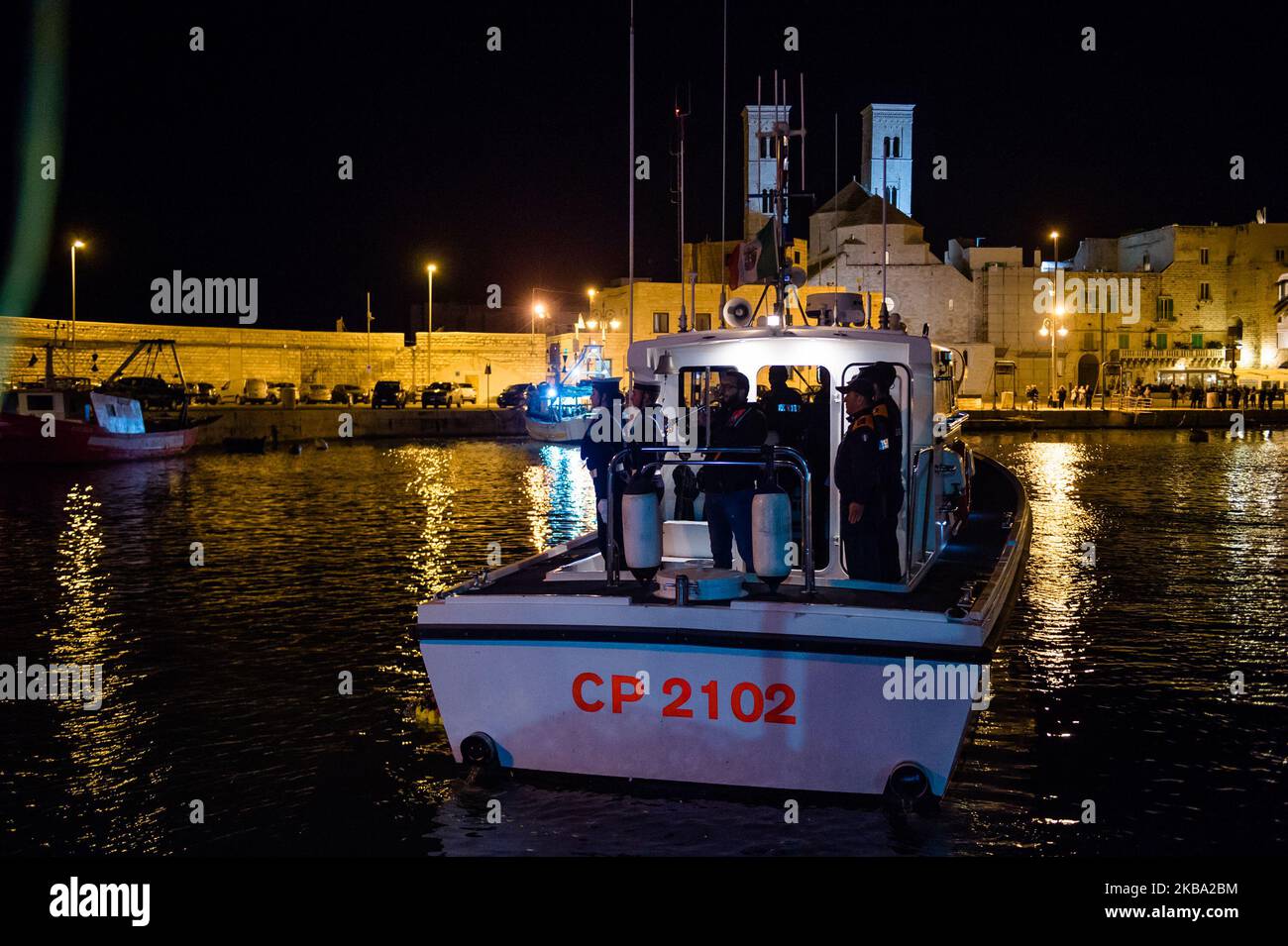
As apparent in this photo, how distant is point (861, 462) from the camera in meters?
7.09

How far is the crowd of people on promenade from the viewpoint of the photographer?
6138 centimetres

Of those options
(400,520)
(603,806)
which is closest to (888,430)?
(603,806)

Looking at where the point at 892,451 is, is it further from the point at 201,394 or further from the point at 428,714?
the point at 201,394

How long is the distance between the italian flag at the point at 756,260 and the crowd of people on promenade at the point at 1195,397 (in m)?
53.1

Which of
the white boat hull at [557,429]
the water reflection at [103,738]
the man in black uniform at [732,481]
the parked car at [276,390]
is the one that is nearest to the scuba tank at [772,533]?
the man in black uniform at [732,481]

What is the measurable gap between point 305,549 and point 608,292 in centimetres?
5968

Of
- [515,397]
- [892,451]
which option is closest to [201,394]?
[515,397]

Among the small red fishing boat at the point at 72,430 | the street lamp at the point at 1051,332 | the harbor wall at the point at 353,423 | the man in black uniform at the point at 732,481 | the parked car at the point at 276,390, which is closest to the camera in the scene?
the man in black uniform at the point at 732,481

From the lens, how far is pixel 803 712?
6141mm

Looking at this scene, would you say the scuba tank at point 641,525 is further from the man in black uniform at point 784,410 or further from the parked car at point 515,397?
the parked car at point 515,397

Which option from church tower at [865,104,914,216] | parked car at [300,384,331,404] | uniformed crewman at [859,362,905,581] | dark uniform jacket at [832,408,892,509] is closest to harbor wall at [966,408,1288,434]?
parked car at [300,384,331,404]

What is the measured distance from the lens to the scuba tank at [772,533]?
639cm
